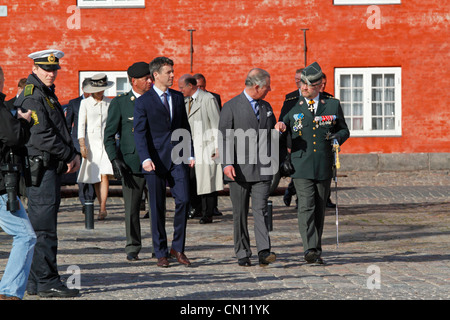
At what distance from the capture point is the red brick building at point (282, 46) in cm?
2347

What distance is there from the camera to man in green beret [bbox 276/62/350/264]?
902cm

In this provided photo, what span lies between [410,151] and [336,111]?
1458 cm

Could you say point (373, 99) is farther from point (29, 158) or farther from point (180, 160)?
point (29, 158)

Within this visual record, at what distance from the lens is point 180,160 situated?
9195 mm

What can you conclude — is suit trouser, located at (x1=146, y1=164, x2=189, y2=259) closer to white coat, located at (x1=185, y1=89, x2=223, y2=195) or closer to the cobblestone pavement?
the cobblestone pavement

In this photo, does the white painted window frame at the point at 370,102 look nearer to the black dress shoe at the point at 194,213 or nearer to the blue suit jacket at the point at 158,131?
the black dress shoe at the point at 194,213

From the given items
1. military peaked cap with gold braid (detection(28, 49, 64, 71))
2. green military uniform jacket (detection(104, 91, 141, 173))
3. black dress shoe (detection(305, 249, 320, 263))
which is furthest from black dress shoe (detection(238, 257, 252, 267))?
military peaked cap with gold braid (detection(28, 49, 64, 71))

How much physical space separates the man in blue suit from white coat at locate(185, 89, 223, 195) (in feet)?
10.5

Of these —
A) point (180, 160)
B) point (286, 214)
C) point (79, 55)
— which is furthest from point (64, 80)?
point (180, 160)

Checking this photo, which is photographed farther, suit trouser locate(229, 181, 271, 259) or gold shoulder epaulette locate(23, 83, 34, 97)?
suit trouser locate(229, 181, 271, 259)

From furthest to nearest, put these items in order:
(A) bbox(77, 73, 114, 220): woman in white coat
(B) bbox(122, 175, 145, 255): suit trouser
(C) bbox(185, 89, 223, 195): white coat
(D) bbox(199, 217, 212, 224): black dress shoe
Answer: (A) bbox(77, 73, 114, 220): woman in white coat, (D) bbox(199, 217, 212, 224): black dress shoe, (C) bbox(185, 89, 223, 195): white coat, (B) bbox(122, 175, 145, 255): suit trouser

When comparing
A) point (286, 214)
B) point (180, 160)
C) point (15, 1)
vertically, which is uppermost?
point (15, 1)

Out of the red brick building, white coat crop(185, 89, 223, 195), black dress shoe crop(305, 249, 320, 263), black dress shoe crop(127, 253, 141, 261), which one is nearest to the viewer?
black dress shoe crop(305, 249, 320, 263)
